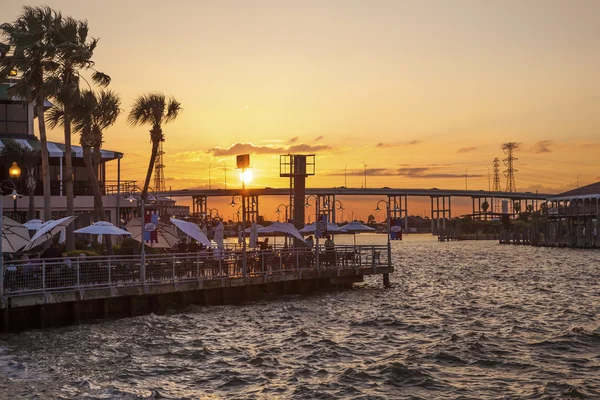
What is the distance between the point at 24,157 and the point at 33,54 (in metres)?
12.7

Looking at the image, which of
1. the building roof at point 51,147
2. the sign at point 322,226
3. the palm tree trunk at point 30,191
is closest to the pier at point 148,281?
the sign at point 322,226

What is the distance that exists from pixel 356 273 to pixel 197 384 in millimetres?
22400

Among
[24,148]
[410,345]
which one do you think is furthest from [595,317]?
[24,148]

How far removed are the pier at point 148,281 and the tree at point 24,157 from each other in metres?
18.0

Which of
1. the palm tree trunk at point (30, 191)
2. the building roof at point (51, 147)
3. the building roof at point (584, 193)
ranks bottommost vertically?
the palm tree trunk at point (30, 191)

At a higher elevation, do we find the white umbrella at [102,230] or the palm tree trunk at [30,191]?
the palm tree trunk at [30,191]

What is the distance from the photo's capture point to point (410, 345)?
25609mm

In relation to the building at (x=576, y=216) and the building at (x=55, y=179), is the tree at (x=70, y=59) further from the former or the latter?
the building at (x=576, y=216)

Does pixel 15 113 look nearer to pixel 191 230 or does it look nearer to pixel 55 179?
pixel 55 179

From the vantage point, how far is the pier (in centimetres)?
2600

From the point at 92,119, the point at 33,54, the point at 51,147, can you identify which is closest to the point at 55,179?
the point at 51,147

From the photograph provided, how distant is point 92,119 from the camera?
1677 inches

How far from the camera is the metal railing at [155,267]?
26.0 m

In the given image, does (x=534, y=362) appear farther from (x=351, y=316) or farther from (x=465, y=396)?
(x=351, y=316)
